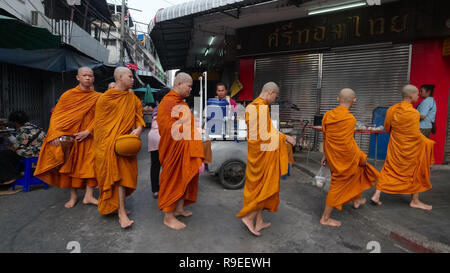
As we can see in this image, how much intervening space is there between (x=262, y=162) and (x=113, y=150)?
1.84 meters

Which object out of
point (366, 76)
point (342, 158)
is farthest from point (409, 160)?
point (366, 76)

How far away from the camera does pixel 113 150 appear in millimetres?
3295

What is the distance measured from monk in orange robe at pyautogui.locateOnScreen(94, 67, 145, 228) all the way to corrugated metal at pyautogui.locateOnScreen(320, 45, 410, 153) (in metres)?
7.01

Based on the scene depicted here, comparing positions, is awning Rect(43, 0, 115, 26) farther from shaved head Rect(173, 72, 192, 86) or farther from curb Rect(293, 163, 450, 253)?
curb Rect(293, 163, 450, 253)

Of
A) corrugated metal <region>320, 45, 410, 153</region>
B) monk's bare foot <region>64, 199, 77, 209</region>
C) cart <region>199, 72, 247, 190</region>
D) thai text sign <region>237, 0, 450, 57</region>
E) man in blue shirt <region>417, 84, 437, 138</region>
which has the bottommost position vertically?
monk's bare foot <region>64, 199, 77, 209</region>

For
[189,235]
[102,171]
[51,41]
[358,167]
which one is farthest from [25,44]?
[358,167]

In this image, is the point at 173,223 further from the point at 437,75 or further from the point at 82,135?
the point at 437,75

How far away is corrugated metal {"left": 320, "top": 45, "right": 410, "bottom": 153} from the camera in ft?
24.5

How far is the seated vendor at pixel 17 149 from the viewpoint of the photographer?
462 cm

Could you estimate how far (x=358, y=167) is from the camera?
11.8 feet

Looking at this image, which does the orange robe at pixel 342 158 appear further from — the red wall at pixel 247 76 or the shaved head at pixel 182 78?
the red wall at pixel 247 76

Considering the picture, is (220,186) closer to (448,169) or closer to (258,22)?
(448,169)

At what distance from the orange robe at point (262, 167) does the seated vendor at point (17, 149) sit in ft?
13.4

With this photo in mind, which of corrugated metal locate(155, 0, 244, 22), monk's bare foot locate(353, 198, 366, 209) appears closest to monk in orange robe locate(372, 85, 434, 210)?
monk's bare foot locate(353, 198, 366, 209)
